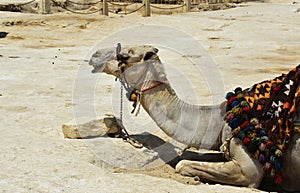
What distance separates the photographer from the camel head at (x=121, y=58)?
4.88m

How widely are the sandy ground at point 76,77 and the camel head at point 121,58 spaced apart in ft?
2.49

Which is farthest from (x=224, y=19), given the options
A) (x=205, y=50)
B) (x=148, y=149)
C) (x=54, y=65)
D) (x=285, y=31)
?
(x=148, y=149)

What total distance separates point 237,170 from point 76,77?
5.44 metres

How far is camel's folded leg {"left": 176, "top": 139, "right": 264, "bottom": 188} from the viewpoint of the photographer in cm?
451

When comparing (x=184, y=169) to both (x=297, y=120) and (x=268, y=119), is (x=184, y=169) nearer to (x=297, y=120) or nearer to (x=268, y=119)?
(x=268, y=119)

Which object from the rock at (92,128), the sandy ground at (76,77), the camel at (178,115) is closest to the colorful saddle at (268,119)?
the camel at (178,115)

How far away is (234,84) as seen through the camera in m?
8.96

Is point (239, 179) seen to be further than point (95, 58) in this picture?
No

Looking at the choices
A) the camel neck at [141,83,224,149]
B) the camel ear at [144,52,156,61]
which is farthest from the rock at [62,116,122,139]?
the camel ear at [144,52,156,61]

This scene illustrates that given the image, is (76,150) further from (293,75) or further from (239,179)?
(293,75)

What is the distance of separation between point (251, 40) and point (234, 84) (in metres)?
6.36

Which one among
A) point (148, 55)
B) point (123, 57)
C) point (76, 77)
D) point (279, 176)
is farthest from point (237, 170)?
point (76, 77)

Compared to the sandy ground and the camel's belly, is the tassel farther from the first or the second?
the camel's belly

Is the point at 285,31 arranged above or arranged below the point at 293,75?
below
